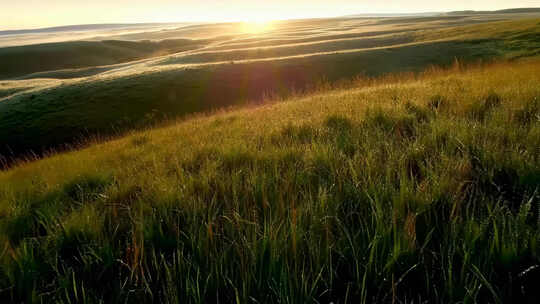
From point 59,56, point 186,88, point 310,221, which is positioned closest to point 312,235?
point 310,221

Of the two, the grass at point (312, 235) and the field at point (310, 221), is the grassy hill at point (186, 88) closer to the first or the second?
the field at point (310, 221)

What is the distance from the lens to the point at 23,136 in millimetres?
23281

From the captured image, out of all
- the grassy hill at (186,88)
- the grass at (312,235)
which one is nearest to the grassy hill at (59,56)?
the grassy hill at (186,88)

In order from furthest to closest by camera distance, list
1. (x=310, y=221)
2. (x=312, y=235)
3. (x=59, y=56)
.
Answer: (x=59, y=56) → (x=310, y=221) → (x=312, y=235)

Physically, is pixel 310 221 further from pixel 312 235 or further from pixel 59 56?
Result: pixel 59 56

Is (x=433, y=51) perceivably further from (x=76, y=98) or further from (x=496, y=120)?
(x=76, y=98)

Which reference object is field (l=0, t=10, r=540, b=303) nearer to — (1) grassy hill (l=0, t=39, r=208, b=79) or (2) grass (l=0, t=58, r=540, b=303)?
(2) grass (l=0, t=58, r=540, b=303)

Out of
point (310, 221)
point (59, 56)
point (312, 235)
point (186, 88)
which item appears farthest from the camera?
point (59, 56)

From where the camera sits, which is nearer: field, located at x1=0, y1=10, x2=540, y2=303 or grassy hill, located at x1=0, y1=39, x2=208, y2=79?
field, located at x1=0, y1=10, x2=540, y2=303

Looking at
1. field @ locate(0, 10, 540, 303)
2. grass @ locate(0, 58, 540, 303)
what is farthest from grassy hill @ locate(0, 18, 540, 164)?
grass @ locate(0, 58, 540, 303)

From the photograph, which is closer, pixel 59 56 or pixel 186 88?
pixel 186 88

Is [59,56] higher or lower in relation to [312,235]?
higher

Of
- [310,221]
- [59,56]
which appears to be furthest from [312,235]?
[59,56]

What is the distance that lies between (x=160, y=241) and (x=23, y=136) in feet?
95.3
